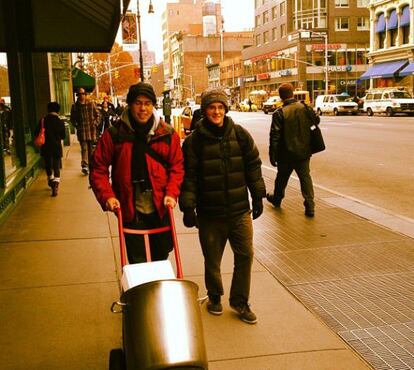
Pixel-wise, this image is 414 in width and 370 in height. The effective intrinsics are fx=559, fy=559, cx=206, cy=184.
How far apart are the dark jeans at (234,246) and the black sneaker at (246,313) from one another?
41 mm

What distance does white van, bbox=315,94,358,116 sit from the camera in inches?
1907

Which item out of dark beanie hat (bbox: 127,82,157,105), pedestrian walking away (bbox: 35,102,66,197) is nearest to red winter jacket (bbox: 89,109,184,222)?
dark beanie hat (bbox: 127,82,157,105)

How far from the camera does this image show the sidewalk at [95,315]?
154 inches

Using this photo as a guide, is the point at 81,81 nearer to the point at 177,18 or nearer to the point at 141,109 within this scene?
the point at 141,109

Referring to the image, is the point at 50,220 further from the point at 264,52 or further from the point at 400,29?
the point at 264,52

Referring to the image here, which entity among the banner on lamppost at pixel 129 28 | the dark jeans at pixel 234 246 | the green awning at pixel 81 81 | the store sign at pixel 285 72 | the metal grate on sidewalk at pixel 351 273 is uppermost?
the banner on lamppost at pixel 129 28

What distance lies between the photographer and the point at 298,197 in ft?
32.7

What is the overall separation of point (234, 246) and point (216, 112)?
1.12 meters

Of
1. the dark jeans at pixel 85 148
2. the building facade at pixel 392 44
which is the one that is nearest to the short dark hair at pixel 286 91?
the dark jeans at pixel 85 148

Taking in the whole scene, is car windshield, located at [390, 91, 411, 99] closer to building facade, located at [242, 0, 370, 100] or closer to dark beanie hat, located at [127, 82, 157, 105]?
building facade, located at [242, 0, 370, 100]

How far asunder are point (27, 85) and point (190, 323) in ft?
39.0

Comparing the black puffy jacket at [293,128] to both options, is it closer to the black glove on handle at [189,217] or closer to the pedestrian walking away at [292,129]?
the pedestrian walking away at [292,129]

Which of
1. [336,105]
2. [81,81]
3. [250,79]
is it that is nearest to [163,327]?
[81,81]

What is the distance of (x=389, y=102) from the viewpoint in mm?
41625
